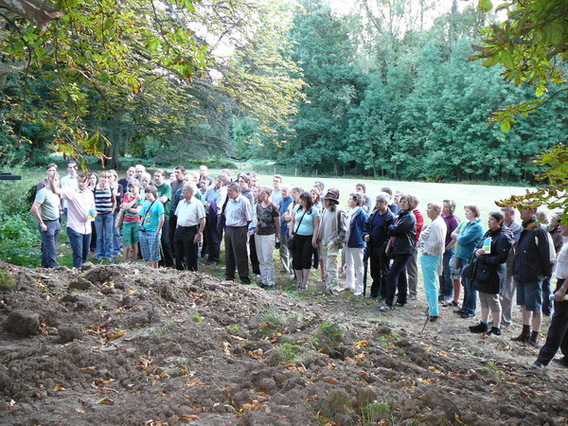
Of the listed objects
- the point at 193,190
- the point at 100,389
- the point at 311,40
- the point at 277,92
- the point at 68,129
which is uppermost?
the point at 311,40

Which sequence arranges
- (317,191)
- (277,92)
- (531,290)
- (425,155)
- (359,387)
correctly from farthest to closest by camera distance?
(425,155) < (277,92) < (317,191) < (531,290) < (359,387)

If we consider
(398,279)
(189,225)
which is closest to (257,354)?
(398,279)

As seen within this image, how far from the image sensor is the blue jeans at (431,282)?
26.0ft

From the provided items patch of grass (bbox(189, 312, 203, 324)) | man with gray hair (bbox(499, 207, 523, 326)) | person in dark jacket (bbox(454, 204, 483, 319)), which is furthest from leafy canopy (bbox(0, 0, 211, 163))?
man with gray hair (bbox(499, 207, 523, 326))

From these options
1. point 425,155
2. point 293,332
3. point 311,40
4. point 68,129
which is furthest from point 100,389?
point 311,40

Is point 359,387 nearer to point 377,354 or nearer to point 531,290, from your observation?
point 377,354

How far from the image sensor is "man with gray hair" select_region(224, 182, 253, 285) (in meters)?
9.55

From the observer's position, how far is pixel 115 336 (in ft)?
15.5

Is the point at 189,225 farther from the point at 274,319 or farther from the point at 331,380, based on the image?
the point at 331,380

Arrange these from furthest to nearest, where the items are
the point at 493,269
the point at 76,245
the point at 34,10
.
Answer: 1. the point at 76,245
2. the point at 493,269
3. the point at 34,10

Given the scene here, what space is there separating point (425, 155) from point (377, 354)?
44611 millimetres

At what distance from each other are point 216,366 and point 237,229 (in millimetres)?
5518

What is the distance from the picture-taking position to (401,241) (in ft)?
27.3

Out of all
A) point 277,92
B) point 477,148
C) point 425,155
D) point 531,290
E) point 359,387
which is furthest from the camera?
point 425,155
